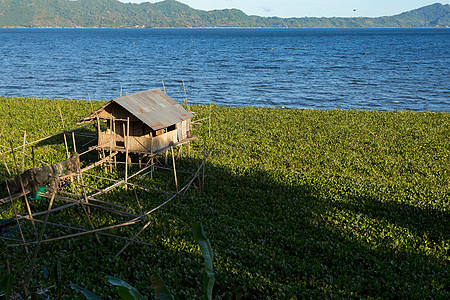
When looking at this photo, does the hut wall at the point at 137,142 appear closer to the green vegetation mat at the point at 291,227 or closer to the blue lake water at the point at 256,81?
the green vegetation mat at the point at 291,227

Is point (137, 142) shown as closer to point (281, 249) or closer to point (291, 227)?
point (291, 227)

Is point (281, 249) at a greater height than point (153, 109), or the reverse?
point (153, 109)

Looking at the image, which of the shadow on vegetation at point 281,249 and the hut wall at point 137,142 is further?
the hut wall at point 137,142

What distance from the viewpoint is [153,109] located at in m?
17.7

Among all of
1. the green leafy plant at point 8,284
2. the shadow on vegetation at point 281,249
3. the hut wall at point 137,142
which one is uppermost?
the green leafy plant at point 8,284

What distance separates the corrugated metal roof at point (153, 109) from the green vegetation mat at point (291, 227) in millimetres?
2531

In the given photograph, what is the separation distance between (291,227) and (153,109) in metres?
8.53

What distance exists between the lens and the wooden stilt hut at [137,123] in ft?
54.9

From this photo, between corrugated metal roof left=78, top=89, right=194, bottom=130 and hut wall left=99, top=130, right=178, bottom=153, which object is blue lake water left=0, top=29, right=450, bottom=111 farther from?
hut wall left=99, top=130, right=178, bottom=153

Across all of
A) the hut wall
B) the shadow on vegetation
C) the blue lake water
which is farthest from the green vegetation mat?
the blue lake water

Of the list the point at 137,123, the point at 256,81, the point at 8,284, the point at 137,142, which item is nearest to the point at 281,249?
the point at 8,284

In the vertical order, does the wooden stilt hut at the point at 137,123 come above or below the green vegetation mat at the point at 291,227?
above

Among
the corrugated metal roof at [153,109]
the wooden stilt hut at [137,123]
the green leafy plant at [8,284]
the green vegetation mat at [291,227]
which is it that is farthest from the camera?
the wooden stilt hut at [137,123]

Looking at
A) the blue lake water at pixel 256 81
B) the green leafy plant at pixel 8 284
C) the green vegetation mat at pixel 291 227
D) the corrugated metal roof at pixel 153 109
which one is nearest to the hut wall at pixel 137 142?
the corrugated metal roof at pixel 153 109
